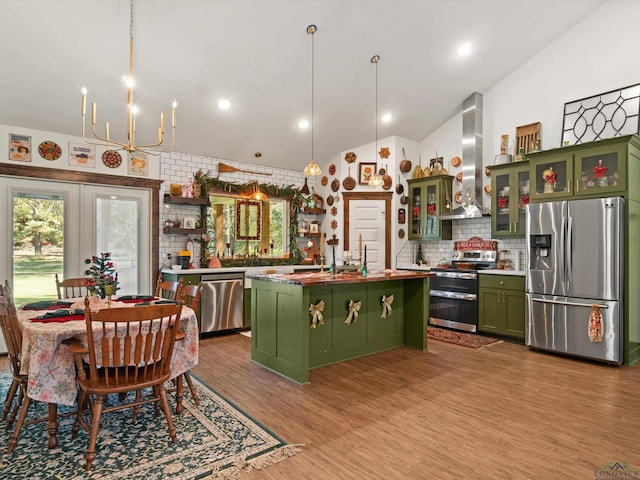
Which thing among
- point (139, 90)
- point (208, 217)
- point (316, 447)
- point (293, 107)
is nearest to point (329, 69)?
point (293, 107)

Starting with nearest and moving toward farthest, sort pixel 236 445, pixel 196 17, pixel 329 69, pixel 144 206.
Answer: pixel 236 445 → pixel 196 17 → pixel 329 69 → pixel 144 206

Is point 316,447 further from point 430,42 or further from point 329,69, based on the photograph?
point 430,42

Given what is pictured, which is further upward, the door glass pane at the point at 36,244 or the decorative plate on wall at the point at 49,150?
the decorative plate on wall at the point at 49,150

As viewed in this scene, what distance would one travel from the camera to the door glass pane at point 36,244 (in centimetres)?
492

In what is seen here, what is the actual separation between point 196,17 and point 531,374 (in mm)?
5041

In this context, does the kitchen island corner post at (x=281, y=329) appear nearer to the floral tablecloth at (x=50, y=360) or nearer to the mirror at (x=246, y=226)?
the floral tablecloth at (x=50, y=360)

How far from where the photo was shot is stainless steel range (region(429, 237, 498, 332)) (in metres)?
5.96

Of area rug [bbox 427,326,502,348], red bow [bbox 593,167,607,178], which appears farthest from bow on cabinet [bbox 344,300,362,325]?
red bow [bbox 593,167,607,178]

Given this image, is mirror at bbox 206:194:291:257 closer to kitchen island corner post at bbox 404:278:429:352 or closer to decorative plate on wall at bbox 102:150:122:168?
decorative plate on wall at bbox 102:150:122:168

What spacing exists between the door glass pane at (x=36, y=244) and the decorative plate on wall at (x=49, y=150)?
503 millimetres

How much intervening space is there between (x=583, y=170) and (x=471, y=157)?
1.85 m

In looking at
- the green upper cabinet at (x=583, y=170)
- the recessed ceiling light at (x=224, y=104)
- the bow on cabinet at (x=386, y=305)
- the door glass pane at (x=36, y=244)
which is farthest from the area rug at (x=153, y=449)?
the green upper cabinet at (x=583, y=170)

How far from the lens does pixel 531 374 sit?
4.12m

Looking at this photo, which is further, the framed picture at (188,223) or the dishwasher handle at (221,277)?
the framed picture at (188,223)
